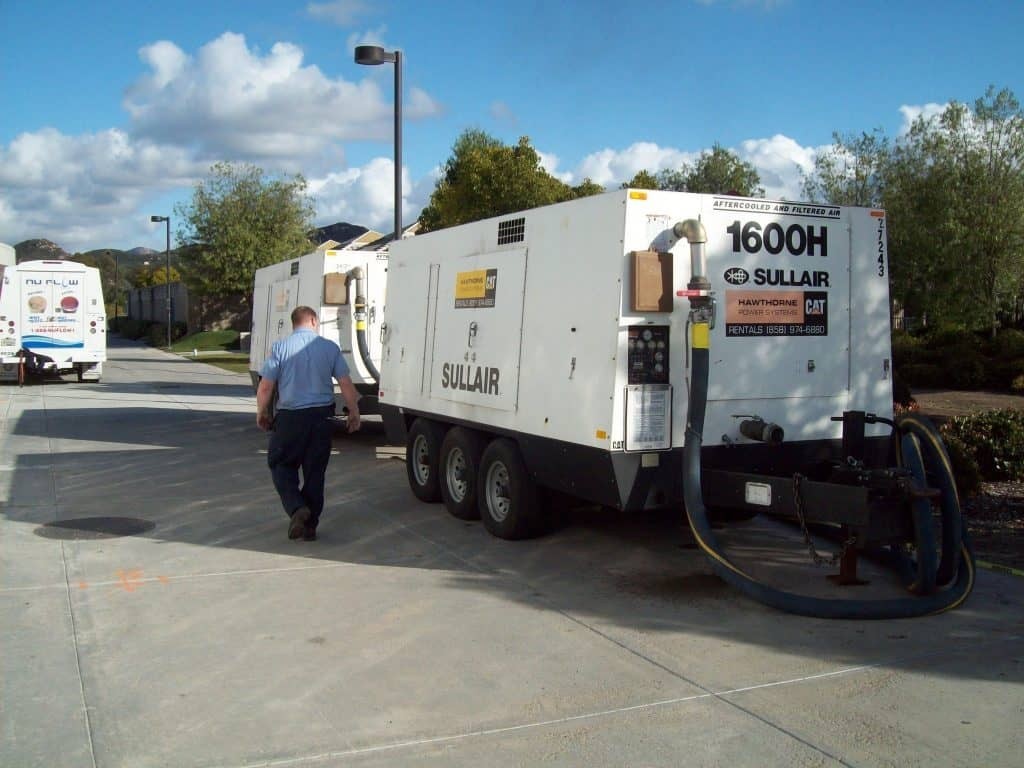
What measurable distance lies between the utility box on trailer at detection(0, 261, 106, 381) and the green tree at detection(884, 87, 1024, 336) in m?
18.9

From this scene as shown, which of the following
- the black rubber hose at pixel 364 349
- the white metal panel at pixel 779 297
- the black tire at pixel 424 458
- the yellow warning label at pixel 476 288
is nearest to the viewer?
the white metal panel at pixel 779 297

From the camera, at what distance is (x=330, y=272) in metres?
13.3

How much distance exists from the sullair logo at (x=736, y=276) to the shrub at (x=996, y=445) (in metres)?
3.71

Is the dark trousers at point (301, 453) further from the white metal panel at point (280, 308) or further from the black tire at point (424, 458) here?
the white metal panel at point (280, 308)

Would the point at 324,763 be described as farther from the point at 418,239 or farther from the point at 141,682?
the point at 418,239

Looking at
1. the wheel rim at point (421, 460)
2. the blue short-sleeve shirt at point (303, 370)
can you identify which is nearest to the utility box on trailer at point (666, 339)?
the blue short-sleeve shirt at point (303, 370)

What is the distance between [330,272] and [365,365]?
4.60ft

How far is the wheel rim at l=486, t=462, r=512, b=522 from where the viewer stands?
8133 mm

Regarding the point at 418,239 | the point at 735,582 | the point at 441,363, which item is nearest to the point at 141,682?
the point at 735,582

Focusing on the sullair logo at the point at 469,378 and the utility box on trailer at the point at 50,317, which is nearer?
the sullair logo at the point at 469,378

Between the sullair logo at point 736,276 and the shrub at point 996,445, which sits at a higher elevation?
the sullair logo at point 736,276

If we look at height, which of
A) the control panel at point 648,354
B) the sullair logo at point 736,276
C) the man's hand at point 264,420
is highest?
the sullair logo at point 736,276

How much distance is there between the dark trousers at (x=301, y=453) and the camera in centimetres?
802

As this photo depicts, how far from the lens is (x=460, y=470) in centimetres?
890
